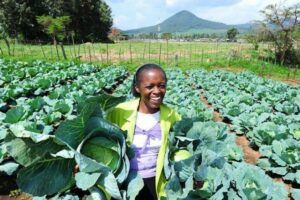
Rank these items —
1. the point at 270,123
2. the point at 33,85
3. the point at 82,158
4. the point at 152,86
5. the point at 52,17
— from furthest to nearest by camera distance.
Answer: the point at 52,17 < the point at 33,85 < the point at 270,123 < the point at 152,86 < the point at 82,158

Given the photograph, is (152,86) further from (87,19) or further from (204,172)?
(87,19)

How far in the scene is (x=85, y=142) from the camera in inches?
97.0

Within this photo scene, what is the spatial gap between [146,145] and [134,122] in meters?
0.20

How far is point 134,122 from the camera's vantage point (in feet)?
8.77

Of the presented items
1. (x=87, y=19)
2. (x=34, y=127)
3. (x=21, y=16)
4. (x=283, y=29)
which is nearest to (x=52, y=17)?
(x=21, y=16)

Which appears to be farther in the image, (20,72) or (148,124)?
(20,72)

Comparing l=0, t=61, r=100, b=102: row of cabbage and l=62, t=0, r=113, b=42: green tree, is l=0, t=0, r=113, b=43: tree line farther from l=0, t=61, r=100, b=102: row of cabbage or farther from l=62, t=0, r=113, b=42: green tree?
l=0, t=61, r=100, b=102: row of cabbage

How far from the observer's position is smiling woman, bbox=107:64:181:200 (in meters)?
2.59

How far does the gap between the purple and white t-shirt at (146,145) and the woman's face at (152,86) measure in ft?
0.50

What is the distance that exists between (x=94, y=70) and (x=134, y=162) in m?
11.7

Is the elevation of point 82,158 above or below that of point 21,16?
above

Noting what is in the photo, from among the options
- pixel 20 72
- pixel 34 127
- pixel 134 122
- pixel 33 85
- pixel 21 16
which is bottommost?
pixel 20 72

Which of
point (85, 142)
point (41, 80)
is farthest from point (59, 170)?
point (41, 80)

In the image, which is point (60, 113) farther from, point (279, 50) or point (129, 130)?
point (279, 50)
